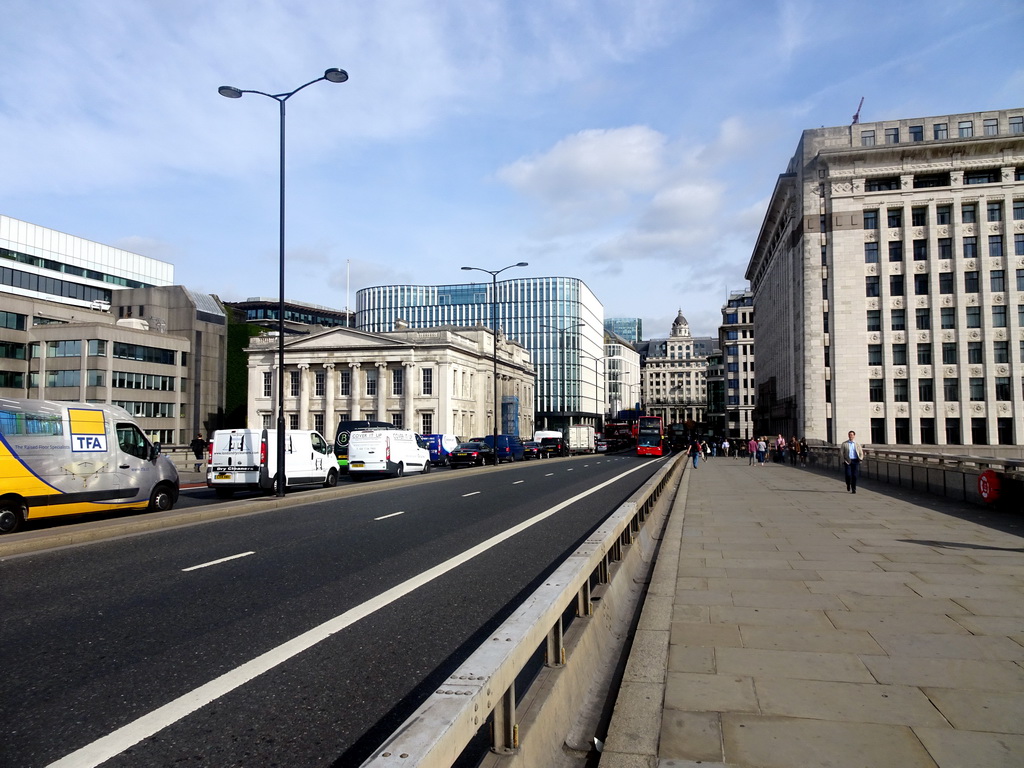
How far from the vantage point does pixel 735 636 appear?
6129 mm

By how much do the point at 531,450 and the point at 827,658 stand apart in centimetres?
5372

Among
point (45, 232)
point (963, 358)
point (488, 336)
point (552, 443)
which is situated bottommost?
point (552, 443)

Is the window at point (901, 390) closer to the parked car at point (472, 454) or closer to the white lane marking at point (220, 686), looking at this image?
the parked car at point (472, 454)

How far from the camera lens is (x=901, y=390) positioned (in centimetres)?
6056

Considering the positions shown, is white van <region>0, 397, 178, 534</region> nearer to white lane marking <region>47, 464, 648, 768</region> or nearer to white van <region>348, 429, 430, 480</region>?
white lane marking <region>47, 464, 648, 768</region>

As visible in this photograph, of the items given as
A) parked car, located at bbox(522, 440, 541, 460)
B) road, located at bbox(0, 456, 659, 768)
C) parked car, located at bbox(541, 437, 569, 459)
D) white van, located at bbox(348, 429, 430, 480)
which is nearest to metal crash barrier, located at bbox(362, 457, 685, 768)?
road, located at bbox(0, 456, 659, 768)

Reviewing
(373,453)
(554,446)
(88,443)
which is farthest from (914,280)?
(88,443)

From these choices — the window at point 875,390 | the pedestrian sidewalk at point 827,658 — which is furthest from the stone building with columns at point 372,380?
the pedestrian sidewalk at point 827,658

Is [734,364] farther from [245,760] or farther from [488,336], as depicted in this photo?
[245,760]

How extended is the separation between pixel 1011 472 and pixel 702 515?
22.2 ft

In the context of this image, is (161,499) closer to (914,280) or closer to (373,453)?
(373,453)

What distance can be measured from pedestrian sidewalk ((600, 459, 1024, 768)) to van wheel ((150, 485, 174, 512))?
1159 centimetres

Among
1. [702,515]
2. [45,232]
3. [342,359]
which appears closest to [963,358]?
[702,515]

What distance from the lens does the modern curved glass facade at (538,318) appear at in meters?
119
